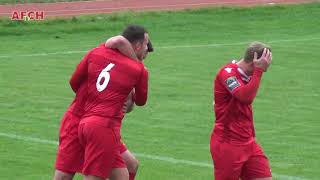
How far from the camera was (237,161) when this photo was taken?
952 centimetres

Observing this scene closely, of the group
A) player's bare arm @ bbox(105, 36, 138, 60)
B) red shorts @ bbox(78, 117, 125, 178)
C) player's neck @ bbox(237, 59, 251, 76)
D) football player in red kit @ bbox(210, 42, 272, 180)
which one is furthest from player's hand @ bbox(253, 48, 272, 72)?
red shorts @ bbox(78, 117, 125, 178)

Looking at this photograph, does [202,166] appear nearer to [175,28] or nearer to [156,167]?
[156,167]

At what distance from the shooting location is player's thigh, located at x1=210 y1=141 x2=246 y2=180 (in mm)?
9531

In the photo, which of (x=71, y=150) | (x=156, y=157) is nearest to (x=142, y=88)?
(x=71, y=150)

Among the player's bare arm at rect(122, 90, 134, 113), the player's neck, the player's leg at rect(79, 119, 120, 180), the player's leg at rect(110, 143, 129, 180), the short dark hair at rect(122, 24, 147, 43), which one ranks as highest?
the short dark hair at rect(122, 24, 147, 43)

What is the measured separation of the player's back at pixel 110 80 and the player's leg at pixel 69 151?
46 centimetres

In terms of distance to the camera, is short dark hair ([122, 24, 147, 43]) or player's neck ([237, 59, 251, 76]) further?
player's neck ([237, 59, 251, 76])

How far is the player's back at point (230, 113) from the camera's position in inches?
374

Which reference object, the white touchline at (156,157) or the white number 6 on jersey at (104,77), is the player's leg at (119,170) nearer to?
the white number 6 on jersey at (104,77)

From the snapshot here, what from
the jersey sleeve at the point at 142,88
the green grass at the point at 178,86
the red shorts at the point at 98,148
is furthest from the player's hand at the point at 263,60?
the green grass at the point at 178,86

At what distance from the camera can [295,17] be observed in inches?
1283

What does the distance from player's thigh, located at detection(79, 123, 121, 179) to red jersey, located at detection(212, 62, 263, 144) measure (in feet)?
3.60

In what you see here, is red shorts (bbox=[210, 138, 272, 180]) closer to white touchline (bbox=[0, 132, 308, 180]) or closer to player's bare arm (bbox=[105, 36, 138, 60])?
player's bare arm (bbox=[105, 36, 138, 60])

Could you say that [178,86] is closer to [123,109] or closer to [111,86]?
[123,109]
